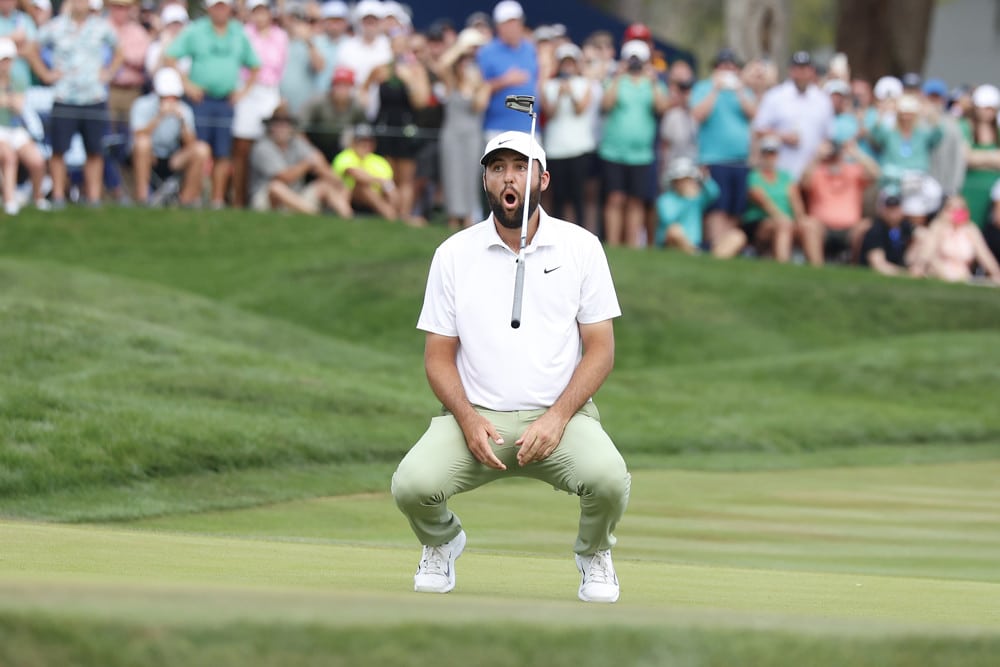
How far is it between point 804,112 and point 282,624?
1860 centimetres

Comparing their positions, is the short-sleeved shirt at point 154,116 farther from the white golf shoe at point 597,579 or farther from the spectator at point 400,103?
the white golf shoe at point 597,579

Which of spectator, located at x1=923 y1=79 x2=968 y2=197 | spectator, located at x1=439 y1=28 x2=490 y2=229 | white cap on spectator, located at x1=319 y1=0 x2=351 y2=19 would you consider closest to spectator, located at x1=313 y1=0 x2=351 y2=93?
white cap on spectator, located at x1=319 y1=0 x2=351 y2=19

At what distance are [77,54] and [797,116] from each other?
27.8 feet

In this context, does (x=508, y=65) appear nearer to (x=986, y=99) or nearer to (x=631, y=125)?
(x=631, y=125)

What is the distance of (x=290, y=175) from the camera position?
2127cm

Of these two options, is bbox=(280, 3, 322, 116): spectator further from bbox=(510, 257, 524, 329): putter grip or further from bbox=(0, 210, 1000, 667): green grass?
bbox=(510, 257, 524, 329): putter grip

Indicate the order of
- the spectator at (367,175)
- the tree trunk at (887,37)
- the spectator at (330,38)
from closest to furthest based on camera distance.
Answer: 1. the spectator at (367,175)
2. the spectator at (330,38)
3. the tree trunk at (887,37)

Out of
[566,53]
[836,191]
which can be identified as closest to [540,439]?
[566,53]

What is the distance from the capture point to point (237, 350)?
51.2 feet

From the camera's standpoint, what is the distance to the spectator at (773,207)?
21.5 metres

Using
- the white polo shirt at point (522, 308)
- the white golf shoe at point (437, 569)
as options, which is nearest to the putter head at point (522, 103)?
the white polo shirt at point (522, 308)

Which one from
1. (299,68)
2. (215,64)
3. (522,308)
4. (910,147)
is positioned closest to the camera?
(522,308)

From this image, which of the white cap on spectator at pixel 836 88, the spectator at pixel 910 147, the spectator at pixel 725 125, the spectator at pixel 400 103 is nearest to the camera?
the spectator at pixel 400 103

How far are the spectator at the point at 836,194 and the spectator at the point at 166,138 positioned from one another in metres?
7.30
